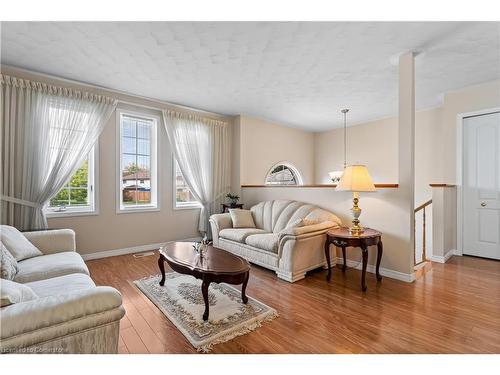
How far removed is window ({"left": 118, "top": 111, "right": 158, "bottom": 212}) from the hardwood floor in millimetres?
1352

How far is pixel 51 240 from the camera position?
8.77 feet

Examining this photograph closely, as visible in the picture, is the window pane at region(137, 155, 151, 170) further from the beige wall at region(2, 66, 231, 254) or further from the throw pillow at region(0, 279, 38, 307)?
the throw pillow at region(0, 279, 38, 307)

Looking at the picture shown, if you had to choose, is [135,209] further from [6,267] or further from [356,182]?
[356,182]

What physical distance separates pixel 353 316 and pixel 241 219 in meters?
2.35

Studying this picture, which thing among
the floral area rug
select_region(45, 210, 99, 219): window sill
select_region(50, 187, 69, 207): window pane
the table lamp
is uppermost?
the table lamp

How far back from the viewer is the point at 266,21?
2.30m

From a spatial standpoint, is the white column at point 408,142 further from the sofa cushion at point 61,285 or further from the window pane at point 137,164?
the window pane at point 137,164

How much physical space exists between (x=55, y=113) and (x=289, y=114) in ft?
13.3

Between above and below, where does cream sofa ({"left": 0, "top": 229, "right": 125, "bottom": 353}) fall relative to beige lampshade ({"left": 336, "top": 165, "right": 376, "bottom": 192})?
below

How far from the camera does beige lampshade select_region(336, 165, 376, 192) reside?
2885 mm

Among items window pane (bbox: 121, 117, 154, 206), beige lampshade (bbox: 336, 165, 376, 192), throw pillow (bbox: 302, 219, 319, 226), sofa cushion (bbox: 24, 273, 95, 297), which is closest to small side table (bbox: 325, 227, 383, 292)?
throw pillow (bbox: 302, 219, 319, 226)

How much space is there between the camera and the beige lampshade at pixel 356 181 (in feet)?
9.46
